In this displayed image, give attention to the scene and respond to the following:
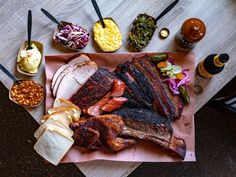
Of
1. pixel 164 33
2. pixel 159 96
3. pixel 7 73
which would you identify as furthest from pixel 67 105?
pixel 164 33

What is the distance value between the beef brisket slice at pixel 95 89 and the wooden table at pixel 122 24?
5.7 inches

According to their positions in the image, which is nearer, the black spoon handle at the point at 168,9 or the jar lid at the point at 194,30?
the jar lid at the point at 194,30

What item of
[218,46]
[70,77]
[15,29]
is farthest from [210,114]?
[15,29]

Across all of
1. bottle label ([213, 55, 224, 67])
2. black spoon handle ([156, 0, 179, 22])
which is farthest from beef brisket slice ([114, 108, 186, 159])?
black spoon handle ([156, 0, 179, 22])

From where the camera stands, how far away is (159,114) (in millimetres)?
1916

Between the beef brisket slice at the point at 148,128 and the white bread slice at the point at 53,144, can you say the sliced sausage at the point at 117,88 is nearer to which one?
the beef brisket slice at the point at 148,128

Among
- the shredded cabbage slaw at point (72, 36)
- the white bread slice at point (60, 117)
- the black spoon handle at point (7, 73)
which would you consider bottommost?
the white bread slice at point (60, 117)

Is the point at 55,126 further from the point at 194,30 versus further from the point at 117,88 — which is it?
the point at 194,30

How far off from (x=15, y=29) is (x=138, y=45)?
589mm

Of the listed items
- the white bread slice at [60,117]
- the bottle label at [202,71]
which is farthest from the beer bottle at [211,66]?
the white bread slice at [60,117]

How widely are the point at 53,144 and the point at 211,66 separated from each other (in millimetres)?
806

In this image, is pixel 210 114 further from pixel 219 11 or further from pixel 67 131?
pixel 67 131

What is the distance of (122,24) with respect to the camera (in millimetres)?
1969

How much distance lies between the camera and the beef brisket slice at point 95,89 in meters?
1.89
